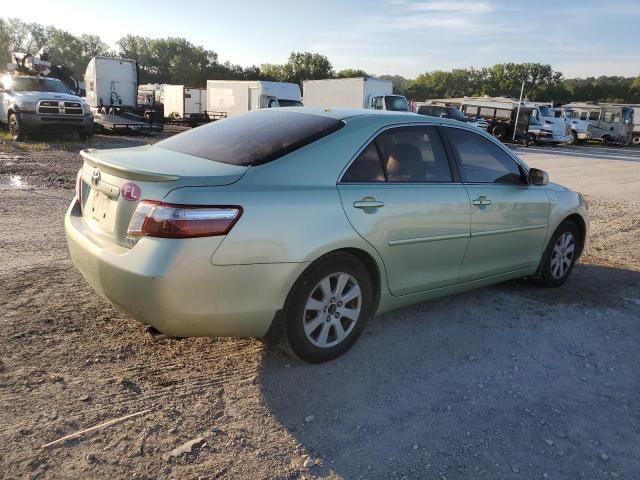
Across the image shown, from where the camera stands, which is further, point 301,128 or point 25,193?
point 25,193

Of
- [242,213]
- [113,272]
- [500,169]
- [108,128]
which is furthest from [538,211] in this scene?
[108,128]

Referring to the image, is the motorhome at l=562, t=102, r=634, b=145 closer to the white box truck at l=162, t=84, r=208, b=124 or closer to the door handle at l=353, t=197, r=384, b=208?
the white box truck at l=162, t=84, r=208, b=124

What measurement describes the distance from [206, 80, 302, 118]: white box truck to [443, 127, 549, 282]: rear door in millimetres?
23043

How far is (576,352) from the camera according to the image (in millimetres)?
3871

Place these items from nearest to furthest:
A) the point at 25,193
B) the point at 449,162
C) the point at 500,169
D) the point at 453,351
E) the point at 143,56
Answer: the point at 453,351 < the point at 449,162 < the point at 500,169 < the point at 25,193 < the point at 143,56

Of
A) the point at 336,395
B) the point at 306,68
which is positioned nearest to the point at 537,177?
the point at 336,395

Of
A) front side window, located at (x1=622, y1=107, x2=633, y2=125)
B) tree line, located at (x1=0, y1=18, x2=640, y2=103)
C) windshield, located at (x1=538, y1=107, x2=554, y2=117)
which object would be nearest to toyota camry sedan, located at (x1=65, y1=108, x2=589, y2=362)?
windshield, located at (x1=538, y1=107, x2=554, y2=117)

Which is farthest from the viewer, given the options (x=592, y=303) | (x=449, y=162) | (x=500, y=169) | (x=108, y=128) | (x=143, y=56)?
(x=143, y=56)

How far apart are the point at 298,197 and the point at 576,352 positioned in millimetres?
2374

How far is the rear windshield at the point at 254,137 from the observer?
3264 mm

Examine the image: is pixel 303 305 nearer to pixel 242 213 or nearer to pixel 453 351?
pixel 242 213

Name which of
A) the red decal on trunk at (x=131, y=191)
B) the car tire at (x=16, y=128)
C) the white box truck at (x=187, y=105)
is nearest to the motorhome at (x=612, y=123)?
the white box truck at (x=187, y=105)

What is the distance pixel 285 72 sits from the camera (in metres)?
89.1

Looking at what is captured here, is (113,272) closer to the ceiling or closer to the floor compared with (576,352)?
closer to the ceiling
